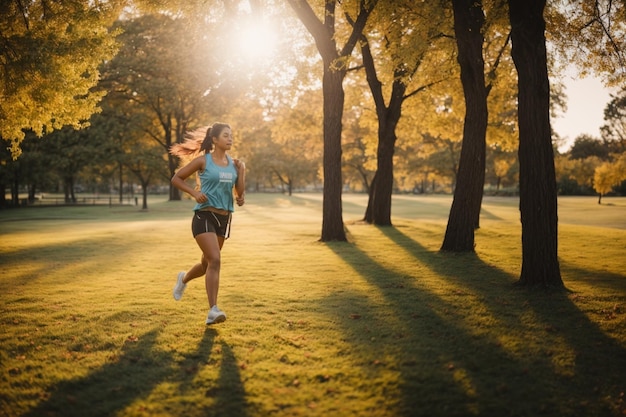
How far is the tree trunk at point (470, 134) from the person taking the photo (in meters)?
11.5

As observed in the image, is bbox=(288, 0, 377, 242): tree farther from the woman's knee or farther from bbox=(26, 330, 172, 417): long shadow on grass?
bbox=(26, 330, 172, 417): long shadow on grass

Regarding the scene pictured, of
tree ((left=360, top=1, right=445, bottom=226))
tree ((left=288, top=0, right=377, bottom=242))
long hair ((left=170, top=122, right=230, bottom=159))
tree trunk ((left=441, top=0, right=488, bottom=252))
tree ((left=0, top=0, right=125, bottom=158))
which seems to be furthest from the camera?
tree ((left=288, top=0, right=377, bottom=242))

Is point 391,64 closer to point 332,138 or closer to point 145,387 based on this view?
point 332,138

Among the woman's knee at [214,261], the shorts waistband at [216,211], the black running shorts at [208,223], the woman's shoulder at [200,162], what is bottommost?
the woman's knee at [214,261]

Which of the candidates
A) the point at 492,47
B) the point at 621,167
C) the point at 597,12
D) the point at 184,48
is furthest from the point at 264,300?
the point at 621,167

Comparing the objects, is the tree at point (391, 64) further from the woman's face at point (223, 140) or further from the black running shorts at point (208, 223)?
the black running shorts at point (208, 223)

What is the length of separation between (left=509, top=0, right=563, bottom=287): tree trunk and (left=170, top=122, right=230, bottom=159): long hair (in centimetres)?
507

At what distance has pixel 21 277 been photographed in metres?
9.66

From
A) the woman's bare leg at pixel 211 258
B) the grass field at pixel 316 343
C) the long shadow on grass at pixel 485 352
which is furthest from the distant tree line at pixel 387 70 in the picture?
the woman's bare leg at pixel 211 258

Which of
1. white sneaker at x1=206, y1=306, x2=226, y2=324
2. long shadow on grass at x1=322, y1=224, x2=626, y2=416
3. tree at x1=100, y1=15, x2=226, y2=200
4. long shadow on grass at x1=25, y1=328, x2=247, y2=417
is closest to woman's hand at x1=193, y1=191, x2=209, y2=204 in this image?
white sneaker at x1=206, y1=306, x2=226, y2=324

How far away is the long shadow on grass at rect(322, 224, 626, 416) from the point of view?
12.6 ft

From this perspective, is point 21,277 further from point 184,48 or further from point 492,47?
point 184,48

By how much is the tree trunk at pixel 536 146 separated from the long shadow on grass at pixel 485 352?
78cm

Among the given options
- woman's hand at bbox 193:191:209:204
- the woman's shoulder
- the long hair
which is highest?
the long hair
